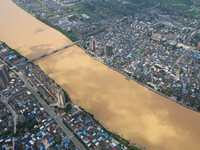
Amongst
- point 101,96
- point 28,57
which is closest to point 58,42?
point 28,57

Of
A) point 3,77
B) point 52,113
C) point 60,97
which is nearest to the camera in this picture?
point 60,97

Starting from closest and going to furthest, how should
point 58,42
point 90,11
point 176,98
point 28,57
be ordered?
point 176,98 → point 28,57 → point 58,42 → point 90,11

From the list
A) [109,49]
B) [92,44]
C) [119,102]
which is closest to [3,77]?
[92,44]

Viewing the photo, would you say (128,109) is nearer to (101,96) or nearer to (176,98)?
(101,96)

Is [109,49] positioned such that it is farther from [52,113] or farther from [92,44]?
[52,113]

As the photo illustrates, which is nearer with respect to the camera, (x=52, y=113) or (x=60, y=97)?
(x=60, y=97)

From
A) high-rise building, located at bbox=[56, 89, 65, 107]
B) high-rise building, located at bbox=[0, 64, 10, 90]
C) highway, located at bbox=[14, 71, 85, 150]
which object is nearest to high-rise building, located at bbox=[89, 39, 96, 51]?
highway, located at bbox=[14, 71, 85, 150]

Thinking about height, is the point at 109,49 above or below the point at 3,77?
above

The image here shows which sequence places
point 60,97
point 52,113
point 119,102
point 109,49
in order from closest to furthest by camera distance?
point 60,97 < point 52,113 < point 119,102 < point 109,49

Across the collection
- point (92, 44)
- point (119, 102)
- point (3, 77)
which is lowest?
point (119, 102)

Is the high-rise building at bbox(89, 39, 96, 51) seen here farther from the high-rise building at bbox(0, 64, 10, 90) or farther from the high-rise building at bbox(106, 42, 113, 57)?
the high-rise building at bbox(0, 64, 10, 90)
